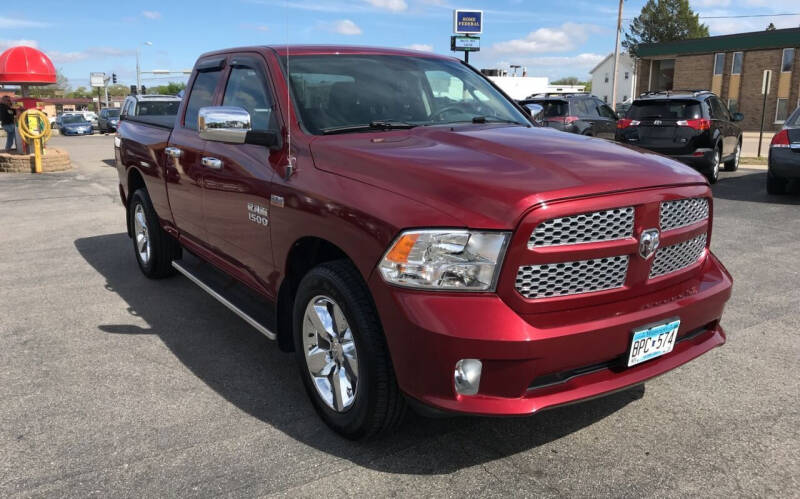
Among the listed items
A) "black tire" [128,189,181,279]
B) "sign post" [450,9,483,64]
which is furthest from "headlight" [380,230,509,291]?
"sign post" [450,9,483,64]

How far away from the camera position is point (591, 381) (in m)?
2.71

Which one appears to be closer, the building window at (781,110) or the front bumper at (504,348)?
the front bumper at (504,348)

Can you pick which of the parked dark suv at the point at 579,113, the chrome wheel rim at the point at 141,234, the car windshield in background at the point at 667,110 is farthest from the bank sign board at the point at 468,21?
the chrome wheel rim at the point at 141,234

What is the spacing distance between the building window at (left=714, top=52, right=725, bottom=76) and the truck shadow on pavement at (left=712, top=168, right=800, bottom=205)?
33.3m

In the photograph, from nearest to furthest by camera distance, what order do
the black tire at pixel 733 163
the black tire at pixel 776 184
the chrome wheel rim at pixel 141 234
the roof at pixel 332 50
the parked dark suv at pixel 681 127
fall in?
the roof at pixel 332 50, the chrome wheel rim at pixel 141 234, the black tire at pixel 776 184, the parked dark suv at pixel 681 127, the black tire at pixel 733 163

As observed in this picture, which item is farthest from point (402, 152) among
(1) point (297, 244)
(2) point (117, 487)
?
(2) point (117, 487)

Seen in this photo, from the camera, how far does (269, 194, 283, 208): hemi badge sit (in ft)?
11.3

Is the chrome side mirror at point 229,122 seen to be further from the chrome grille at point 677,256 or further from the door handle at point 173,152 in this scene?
the chrome grille at point 677,256

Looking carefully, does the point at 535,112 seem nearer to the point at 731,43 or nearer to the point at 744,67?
the point at 731,43

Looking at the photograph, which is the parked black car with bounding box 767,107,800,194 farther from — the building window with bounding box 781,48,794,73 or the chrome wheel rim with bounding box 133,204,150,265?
the building window with bounding box 781,48,794,73

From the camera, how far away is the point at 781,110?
40.9 metres

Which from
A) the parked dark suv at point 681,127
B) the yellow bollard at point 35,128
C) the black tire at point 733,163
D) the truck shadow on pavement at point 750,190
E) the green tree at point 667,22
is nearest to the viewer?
the truck shadow on pavement at point 750,190

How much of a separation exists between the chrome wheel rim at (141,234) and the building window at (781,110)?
43251mm

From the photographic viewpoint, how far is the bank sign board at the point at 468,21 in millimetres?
29672
